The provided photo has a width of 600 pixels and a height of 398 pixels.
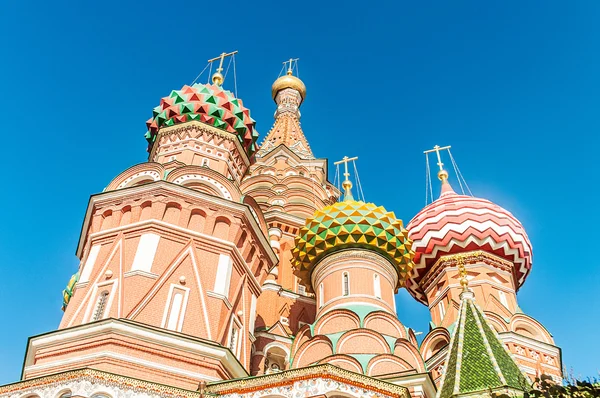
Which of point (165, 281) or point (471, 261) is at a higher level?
point (471, 261)

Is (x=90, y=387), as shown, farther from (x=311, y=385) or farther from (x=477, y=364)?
(x=477, y=364)

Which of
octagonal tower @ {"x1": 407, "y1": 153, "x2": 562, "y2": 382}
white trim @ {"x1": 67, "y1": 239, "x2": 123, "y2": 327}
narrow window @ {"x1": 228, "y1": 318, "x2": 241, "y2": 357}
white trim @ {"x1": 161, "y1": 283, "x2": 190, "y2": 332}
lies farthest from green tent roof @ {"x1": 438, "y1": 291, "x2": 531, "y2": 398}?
octagonal tower @ {"x1": 407, "y1": 153, "x2": 562, "y2": 382}

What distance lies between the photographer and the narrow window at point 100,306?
11.2m

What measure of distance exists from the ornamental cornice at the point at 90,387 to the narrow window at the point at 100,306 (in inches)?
72.6

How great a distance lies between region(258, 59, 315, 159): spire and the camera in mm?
25484

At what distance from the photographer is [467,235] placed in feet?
61.7

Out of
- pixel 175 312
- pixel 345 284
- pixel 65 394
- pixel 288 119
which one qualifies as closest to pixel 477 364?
pixel 345 284

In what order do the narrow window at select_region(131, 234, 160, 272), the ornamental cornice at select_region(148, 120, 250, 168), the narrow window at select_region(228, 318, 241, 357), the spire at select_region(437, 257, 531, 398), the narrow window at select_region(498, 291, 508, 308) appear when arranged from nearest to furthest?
the spire at select_region(437, 257, 531, 398)
the narrow window at select_region(131, 234, 160, 272)
the narrow window at select_region(228, 318, 241, 357)
the ornamental cornice at select_region(148, 120, 250, 168)
the narrow window at select_region(498, 291, 508, 308)

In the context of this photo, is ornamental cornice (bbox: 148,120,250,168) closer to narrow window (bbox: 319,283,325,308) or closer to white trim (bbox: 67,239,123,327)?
narrow window (bbox: 319,283,325,308)

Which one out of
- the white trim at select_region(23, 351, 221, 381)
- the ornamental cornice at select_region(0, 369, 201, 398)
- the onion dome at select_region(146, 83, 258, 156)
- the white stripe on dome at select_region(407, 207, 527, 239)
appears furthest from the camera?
the white stripe on dome at select_region(407, 207, 527, 239)

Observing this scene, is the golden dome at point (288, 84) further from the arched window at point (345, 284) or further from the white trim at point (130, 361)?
the white trim at point (130, 361)

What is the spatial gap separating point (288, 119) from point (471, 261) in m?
12.1

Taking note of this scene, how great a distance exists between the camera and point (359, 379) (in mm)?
9539

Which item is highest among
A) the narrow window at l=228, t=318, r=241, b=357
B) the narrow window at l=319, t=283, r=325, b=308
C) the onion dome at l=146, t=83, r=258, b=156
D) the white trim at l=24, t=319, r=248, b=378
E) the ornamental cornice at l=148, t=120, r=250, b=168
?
the onion dome at l=146, t=83, r=258, b=156
